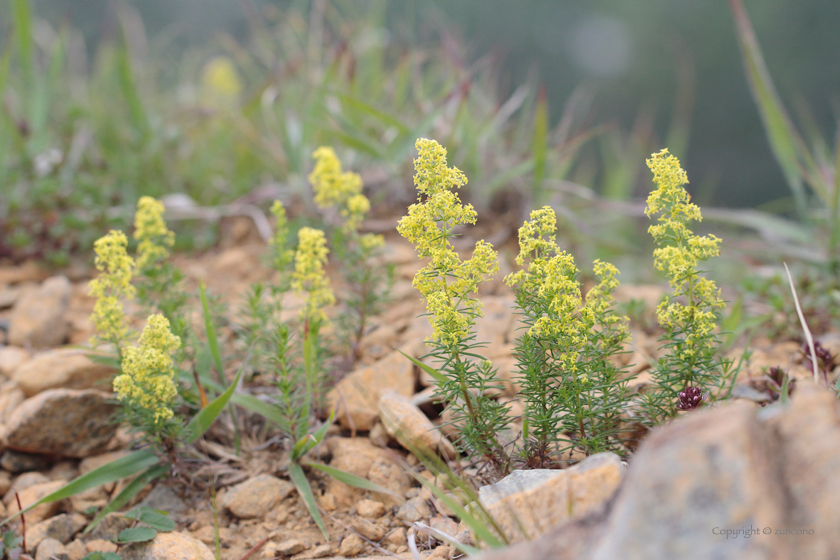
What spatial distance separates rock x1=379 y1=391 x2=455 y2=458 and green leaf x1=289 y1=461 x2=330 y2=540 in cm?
28

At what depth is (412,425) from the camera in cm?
169

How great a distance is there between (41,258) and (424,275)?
284 cm

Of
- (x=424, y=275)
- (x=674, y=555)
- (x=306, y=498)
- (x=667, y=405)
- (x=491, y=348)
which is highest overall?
(x=424, y=275)

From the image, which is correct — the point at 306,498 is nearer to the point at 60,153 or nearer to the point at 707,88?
the point at 60,153

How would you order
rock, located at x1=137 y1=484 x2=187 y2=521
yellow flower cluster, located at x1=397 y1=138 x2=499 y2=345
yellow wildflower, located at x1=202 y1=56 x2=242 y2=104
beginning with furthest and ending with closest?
yellow wildflower, located at x1=202 y1=56 x2=242 y2=104 → rock, located at x1=137 y1=484 x2=187 y2=521 → yellow flower cluster, located at x1=397 y1=138 x2=499 y2=345

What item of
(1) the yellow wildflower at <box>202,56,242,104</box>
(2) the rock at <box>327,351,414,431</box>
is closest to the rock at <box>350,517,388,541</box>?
(2) the rock at <box>327,351,414,431</box>

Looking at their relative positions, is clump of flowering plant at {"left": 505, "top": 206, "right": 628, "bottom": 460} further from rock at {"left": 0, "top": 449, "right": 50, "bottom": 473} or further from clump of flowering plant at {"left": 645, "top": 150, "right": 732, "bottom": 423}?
rock at {"left": 0, "top": 449, "right": 50, "bottom": 473}

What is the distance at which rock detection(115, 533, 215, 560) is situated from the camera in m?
1.46

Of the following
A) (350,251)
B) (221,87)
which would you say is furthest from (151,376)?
(221,87)

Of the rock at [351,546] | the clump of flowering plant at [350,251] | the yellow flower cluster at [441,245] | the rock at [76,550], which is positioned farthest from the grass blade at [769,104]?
the rock at [76,550]

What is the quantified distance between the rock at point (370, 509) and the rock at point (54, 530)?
2.65 ft

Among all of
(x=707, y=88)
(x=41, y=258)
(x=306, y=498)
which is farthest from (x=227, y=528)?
(x=707, y=88)

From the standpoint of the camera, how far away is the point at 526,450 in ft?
A: 4.73

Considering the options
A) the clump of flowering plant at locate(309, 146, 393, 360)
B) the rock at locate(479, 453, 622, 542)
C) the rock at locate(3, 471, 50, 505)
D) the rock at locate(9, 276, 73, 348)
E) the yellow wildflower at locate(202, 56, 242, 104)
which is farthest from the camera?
the yellow wildflower at locate(202, 56, 242, 104)
